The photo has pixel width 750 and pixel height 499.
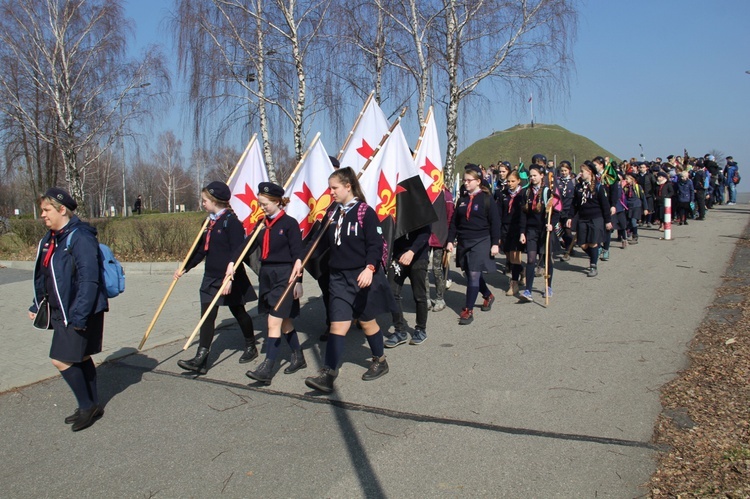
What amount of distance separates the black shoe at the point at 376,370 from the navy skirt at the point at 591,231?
6316mm

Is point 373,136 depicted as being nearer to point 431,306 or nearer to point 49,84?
point 431,306

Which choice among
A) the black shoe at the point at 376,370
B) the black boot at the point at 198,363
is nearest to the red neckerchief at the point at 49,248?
the black boot at the point at 198,363

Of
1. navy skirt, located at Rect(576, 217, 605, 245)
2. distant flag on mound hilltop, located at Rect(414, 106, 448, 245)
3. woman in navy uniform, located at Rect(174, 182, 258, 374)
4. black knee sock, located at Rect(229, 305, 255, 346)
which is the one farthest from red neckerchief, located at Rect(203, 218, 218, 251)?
navy skirt, located at Rect(576, 217, 605, 245)

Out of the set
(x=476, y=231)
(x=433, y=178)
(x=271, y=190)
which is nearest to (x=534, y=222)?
(x=476, y=231)

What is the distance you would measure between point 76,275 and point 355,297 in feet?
7.23

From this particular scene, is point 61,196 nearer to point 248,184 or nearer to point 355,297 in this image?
point 355,297


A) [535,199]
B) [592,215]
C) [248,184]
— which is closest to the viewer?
[248,184]

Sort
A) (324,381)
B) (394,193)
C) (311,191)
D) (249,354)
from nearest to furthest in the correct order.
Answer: (324,381) → (249,354) → (394,193) → (311,191)

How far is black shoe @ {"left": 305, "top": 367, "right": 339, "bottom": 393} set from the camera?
201 inches

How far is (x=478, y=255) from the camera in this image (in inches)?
305

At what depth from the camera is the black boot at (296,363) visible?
581 cm

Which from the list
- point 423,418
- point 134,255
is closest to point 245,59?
point 134,255

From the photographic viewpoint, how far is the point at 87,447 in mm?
4258

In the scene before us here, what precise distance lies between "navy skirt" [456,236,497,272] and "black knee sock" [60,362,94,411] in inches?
183
